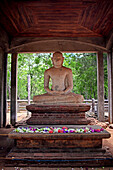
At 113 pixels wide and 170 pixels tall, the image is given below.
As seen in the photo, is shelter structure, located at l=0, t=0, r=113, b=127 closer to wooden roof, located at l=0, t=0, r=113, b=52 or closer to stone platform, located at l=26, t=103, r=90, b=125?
wooden roof, located at l=0, t=0, r=113, b=52

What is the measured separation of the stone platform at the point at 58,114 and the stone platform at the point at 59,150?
1.02 m

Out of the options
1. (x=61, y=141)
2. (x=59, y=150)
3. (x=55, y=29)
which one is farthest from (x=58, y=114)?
(x=55, y=29)

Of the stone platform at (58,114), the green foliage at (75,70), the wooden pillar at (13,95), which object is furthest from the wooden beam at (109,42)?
the green foliage at (75,70)

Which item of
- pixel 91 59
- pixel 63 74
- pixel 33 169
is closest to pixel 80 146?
pixel 33 169

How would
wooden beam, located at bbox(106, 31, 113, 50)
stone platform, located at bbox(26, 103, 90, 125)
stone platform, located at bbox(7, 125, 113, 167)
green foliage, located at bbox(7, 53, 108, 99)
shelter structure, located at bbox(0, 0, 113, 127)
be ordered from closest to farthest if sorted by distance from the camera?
stone platform, located at bbox(7, 125, 113, 167) < stone platform, located at bbox(26, 103, 90, 125) < shelter structure, located at bbox(0, 0, 113, 127) < wooden beam, located at bbox(106, 31, 113, 50) < green foliage, located at bbox(7, 53, 108, 99)

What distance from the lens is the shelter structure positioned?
5.88 metres

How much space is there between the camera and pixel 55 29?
7.74 m

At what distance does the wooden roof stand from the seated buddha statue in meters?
1.50

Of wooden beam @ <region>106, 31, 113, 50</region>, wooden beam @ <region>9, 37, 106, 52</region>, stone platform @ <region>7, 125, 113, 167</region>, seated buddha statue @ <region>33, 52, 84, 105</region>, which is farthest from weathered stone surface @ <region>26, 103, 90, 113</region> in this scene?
wooden beam @ <region>9, 37, 106, 52</region>

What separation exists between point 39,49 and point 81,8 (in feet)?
10.7

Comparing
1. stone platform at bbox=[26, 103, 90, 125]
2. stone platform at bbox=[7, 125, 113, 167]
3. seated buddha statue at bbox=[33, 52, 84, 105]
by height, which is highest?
seated buddha statue at bbox=[33, 52, 84, 105]

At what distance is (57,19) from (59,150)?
4832 mm

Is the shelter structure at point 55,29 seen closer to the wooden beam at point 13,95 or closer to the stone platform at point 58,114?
the wooden beam at point 13,95

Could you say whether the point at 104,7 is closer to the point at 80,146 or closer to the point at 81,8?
the point at 81,8
